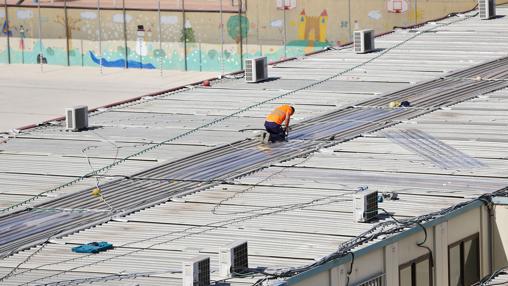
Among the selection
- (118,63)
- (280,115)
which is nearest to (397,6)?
(118,63)

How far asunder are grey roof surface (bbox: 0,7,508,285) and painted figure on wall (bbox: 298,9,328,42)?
44.5 ft

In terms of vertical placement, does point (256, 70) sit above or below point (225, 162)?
above

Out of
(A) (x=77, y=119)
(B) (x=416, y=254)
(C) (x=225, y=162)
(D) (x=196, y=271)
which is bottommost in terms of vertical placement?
(B) (x=416, y=254)

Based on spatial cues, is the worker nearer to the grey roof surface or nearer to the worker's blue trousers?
the worker's blue trousers

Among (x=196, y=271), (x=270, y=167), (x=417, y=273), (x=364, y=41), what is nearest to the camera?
(x=196, y=271)

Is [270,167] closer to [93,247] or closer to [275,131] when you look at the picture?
[275,131]

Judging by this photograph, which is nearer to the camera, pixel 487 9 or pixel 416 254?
pixel 416 254

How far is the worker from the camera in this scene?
4025cm

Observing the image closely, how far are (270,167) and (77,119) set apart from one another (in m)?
6.72

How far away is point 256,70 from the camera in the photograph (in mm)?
48438

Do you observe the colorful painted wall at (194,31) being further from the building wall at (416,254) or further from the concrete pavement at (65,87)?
the building wall at (416,254)

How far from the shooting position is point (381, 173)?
36.8m

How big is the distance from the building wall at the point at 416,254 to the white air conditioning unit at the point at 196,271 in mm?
1510

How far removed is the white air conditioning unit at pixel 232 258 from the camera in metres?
28.5
